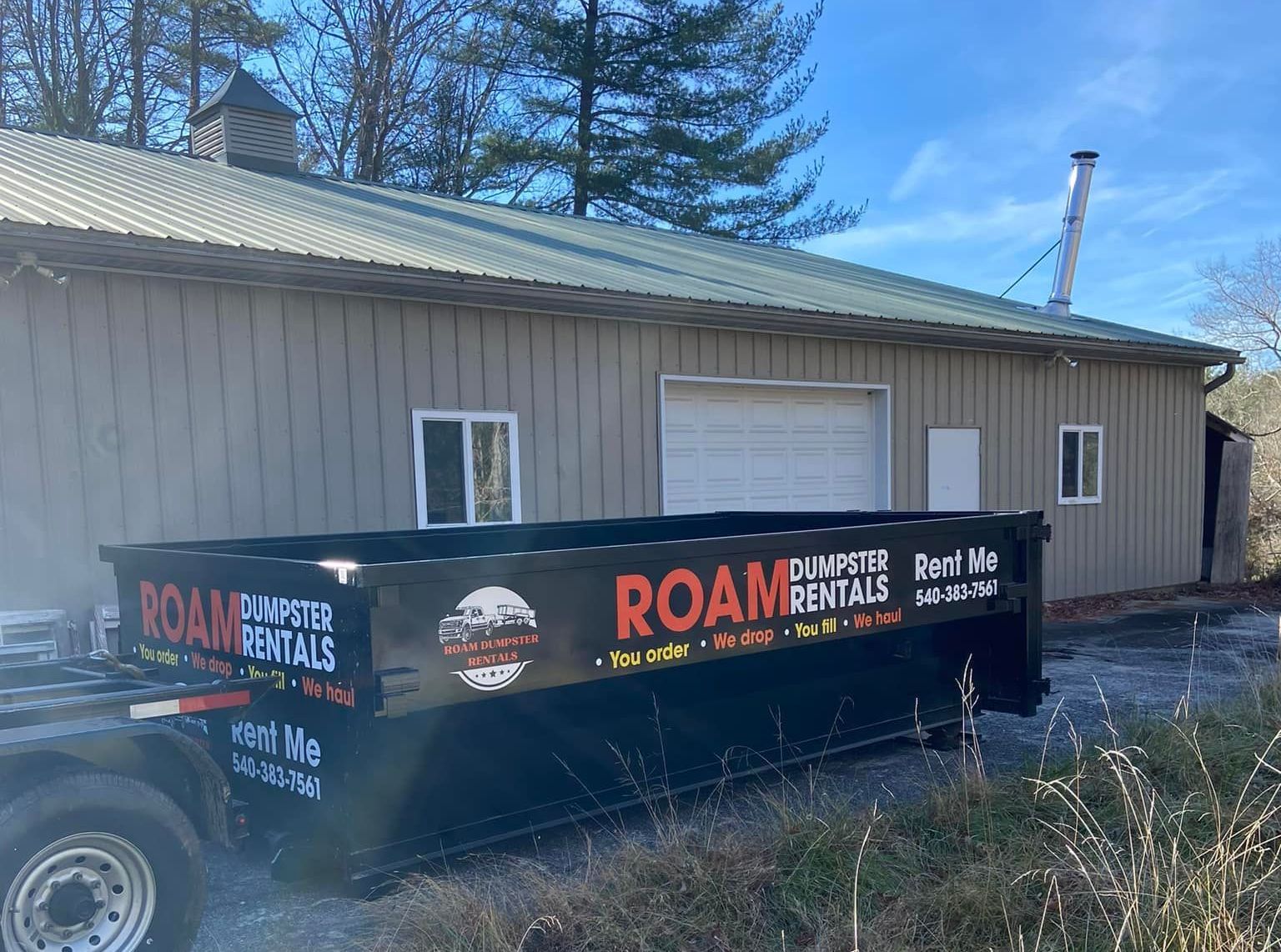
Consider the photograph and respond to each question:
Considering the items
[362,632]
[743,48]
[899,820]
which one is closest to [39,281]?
[362,632]

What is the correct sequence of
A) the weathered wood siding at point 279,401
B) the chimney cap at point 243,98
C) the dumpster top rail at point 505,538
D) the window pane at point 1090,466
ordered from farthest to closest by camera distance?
the window pane at point 1090,466 → the chimney cap at point 243,98 → the weathered wood siding at point 279,401 → the dumpster top rail at point 505,538

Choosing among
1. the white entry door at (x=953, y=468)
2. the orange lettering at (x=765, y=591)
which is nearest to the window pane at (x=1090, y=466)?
the white entry door at (x=953, y=468)

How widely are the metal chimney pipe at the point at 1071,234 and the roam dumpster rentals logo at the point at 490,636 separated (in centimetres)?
1462

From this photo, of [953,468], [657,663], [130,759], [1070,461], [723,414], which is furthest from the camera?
[1070,461]

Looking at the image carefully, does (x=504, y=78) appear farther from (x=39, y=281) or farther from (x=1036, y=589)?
(x=1036, y=589)

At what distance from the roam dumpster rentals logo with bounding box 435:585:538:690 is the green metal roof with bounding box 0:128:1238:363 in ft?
13.5

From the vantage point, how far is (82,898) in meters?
3.25

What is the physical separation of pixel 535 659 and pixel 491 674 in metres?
0.20

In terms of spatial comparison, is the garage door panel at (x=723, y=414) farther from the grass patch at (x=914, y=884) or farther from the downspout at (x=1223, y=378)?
the downspout at (x=1223, y=378)

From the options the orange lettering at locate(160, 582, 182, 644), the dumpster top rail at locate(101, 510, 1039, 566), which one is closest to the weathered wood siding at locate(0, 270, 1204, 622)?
the dumpster top rail at locate(101, 510, 1039, 566)

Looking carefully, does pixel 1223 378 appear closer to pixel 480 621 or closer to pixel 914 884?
pixel 914 884

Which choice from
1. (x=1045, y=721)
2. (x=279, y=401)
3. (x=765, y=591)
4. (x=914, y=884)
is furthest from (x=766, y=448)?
(x=914, y=884)

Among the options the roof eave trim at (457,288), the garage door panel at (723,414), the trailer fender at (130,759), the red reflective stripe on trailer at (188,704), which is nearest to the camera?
the trailer fender at (130,759)

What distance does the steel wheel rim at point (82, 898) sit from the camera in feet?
10.4
